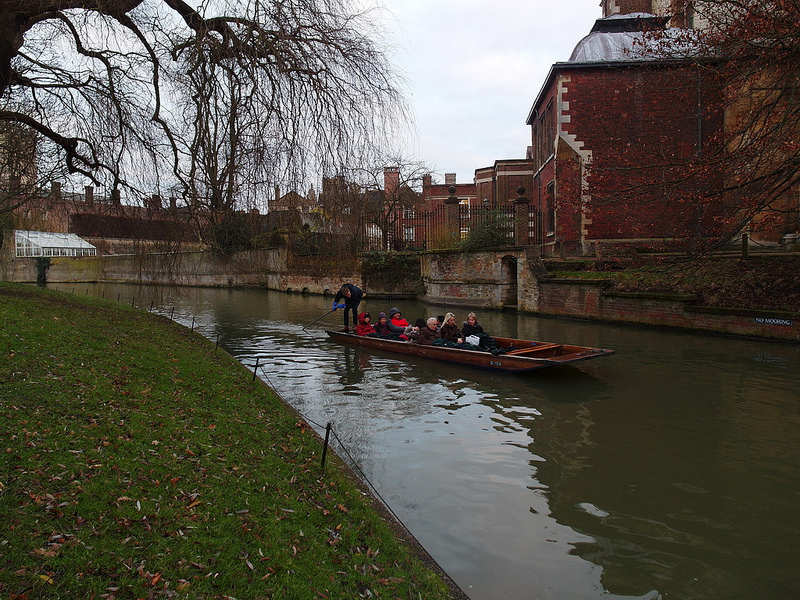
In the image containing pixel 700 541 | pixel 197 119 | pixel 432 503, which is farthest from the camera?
pixel 197 119

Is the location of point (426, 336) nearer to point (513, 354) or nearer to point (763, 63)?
point (513, 354)

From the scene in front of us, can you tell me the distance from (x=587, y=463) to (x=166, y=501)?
11.4 feet

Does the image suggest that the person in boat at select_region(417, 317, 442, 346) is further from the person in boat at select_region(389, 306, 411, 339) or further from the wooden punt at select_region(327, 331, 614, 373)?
the person in boat at select_region(389, 306, 411, 339)

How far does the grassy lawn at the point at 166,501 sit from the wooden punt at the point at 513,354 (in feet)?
12.4

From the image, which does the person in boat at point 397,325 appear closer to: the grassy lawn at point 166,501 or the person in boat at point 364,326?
the person in boat at point 364,326

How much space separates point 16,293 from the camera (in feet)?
30.0

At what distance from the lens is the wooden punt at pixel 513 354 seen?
7.91 metres

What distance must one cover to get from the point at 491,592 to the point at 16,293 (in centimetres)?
912

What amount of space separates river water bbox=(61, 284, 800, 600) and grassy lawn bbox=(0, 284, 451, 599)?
2.10 ft

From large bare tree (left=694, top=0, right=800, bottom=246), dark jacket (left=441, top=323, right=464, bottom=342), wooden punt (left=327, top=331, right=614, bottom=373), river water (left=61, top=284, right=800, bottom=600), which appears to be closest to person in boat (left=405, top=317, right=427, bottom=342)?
wooden punt (left=327, top=331, right=614, bottom=373)

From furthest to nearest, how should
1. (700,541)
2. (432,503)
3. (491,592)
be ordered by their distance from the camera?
1. (432,503)
2. (700,541)
3. (491,592)

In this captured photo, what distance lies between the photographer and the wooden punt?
791cm

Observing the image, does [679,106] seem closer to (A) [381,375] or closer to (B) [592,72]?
(B) [592,72]

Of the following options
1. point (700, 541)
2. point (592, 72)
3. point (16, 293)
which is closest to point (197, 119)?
point (700, 541)
